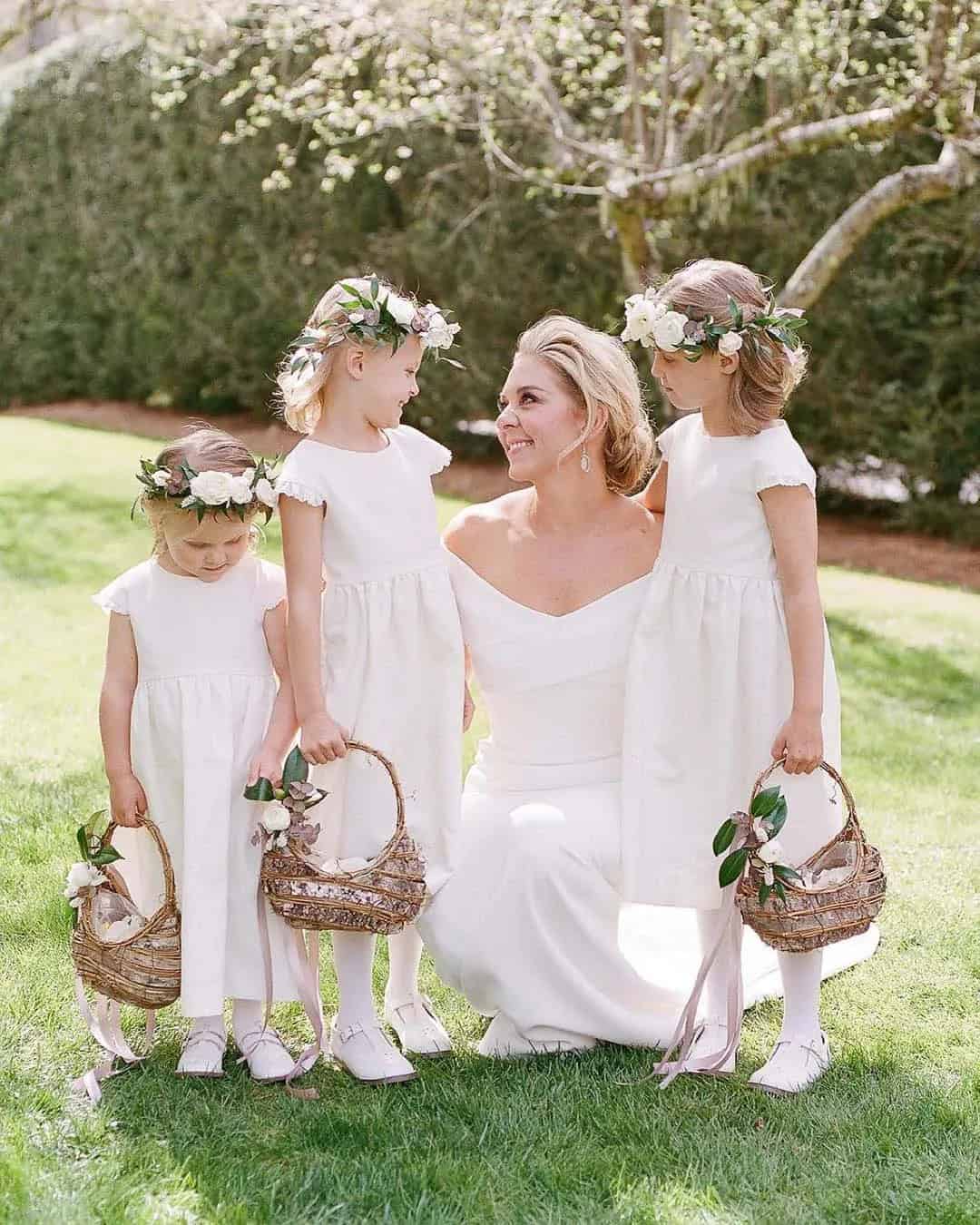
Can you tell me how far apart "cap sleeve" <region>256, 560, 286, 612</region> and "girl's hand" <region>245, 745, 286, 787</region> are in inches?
12.5

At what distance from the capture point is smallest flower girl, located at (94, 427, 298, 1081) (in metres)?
3.10

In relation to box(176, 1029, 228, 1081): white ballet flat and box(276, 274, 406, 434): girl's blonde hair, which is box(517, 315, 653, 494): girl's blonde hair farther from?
box(176, 1029, 228, 1081): white ballet flat

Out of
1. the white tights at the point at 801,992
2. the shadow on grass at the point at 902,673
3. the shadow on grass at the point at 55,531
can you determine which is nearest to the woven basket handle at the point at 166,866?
the white tights at the point at 801,992

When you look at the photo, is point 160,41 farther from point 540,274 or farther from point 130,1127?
point 130,1127

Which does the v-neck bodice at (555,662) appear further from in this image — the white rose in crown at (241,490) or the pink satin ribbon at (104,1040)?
the pink satin ribbon at (104,1040)

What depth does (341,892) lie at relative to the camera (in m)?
2.99

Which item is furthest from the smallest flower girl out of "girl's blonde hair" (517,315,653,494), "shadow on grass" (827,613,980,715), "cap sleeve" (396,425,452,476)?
"shadow on grass" (827,613,980,715)

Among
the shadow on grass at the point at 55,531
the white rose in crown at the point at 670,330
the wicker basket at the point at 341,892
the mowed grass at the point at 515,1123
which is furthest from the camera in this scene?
the shadow on grass at the point at 55,531

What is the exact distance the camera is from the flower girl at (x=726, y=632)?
3100 millimetres

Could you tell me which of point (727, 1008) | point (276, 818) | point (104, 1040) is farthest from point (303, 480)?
point (727, 1008)

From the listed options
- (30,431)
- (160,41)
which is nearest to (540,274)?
(160,41)

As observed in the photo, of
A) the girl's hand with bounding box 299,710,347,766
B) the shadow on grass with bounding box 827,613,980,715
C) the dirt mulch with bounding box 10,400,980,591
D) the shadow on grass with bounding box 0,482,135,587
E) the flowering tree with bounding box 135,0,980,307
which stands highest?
the flowering tree with bounding box 135,0,980,307

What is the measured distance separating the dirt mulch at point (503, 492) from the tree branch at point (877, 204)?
2.70 metres

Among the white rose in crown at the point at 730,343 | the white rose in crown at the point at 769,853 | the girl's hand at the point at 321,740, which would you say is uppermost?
the white rose in crown at the point at 730,343
